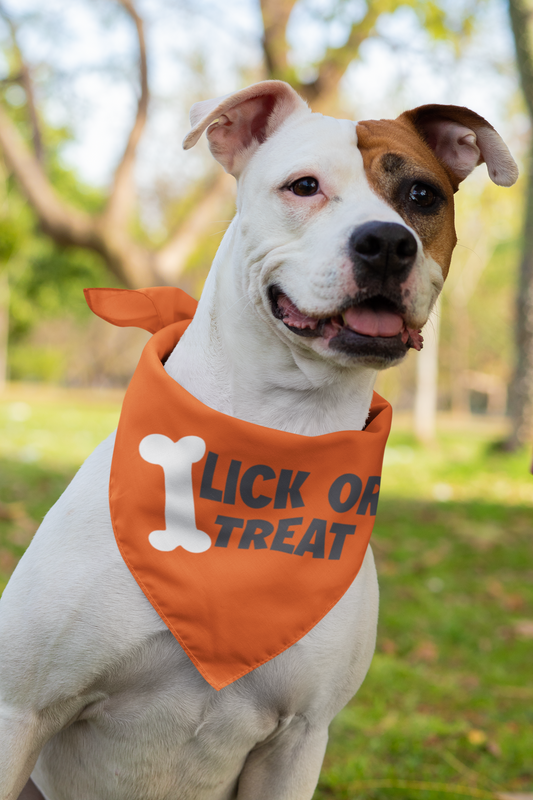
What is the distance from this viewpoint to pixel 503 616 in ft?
17.9

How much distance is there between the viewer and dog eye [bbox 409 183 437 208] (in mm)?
2145

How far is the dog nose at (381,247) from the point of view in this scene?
5.98 ft

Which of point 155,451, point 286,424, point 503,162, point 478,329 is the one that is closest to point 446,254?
point 503,162

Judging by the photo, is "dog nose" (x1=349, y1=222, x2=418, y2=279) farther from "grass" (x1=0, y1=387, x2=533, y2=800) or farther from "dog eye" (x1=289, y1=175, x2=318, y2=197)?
"grass" (x1=0, y1=387, x2=533, y2=800)

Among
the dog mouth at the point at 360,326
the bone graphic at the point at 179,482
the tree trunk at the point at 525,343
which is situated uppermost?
the dog mouth at the point at 360,326

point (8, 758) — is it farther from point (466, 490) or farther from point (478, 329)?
point (478, 329)

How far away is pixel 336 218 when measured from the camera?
1946 millimetres

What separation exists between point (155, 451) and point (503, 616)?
4.20 metres

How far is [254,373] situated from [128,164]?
28.8ft

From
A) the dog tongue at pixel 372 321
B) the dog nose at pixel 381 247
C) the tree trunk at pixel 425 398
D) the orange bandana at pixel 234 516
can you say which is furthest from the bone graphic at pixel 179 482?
the tree trunk at pixel 425 398

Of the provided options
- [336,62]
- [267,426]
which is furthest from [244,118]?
[336,62]

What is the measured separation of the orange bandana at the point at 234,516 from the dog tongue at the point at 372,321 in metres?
0.39

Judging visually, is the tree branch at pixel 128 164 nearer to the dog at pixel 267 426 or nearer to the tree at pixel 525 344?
the tree at pixel 525 344

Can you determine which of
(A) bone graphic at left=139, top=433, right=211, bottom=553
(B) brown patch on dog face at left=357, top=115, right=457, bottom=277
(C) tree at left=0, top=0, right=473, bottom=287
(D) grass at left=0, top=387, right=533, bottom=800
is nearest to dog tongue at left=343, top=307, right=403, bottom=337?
(B) brown patch on dog face at left=357, top=115, right=457, bottom=277
